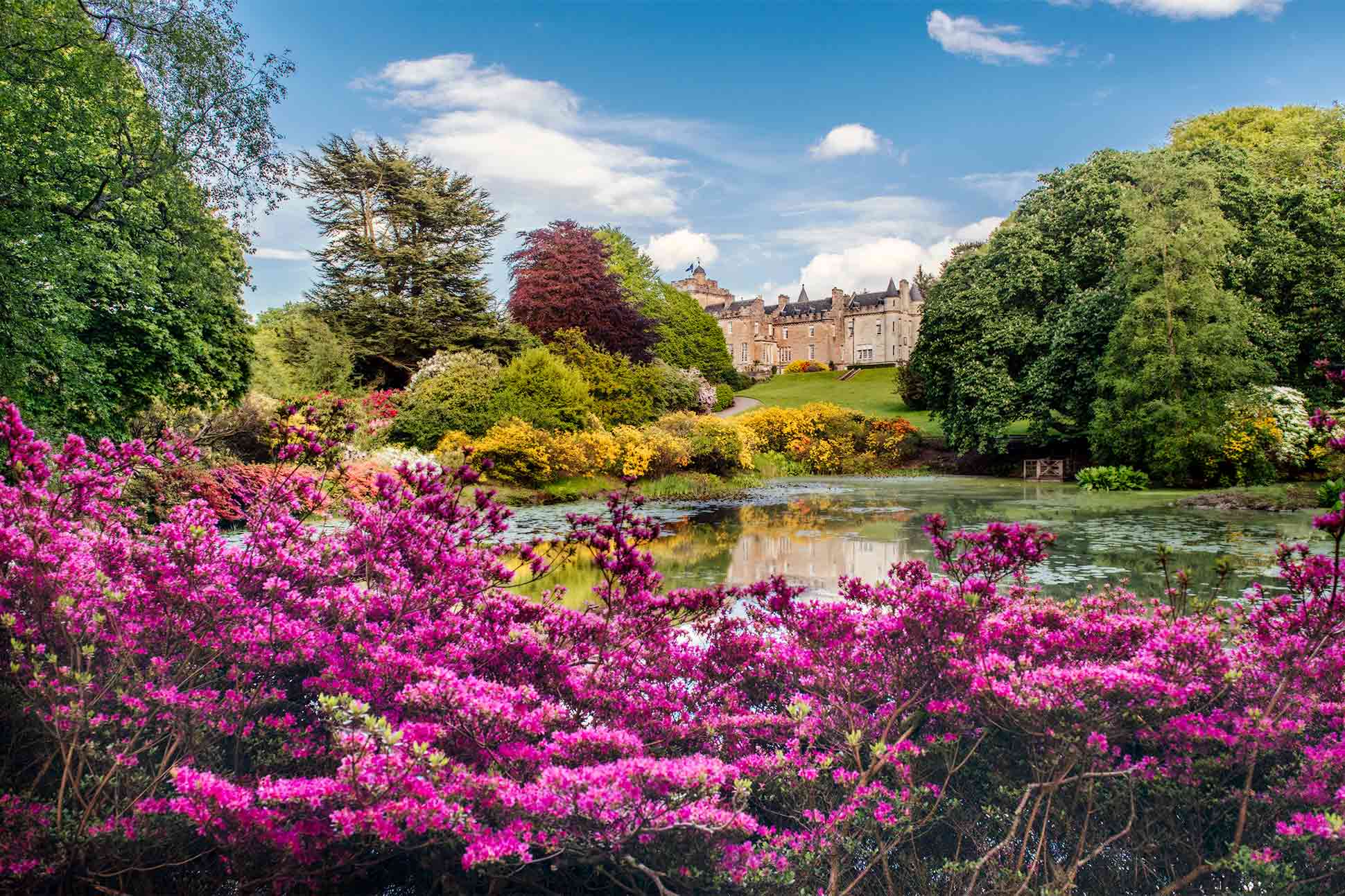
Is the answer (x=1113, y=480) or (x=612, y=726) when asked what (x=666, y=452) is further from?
(x=612, y=726)

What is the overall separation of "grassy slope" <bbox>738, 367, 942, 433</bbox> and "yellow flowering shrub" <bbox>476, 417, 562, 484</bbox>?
75.8 ft

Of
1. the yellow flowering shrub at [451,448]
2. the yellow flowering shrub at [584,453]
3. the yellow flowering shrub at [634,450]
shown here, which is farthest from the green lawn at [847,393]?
the yellow flowering shrub at [451,448]

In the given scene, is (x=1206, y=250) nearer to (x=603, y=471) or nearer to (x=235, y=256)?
(x=603, y=471)

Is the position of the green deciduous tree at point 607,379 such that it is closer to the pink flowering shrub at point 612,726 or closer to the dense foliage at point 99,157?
the dense foliage at point 99,157

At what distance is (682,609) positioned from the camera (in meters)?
3.90

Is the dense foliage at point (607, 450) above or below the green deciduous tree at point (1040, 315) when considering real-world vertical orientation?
below

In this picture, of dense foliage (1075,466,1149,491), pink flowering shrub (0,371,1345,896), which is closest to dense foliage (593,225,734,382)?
dense foliage (1075,466,1149,491)

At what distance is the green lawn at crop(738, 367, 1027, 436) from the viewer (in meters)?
45.3

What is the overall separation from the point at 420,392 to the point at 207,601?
22.8 m

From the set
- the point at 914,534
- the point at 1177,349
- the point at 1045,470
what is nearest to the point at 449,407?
the point at 914,534

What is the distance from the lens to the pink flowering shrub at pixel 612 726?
7.37 feet

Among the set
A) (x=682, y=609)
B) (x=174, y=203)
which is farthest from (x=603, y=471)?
(x=682, y=609)

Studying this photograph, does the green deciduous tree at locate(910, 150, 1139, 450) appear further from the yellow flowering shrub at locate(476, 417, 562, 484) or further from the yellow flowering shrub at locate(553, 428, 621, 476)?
the yellow flowering shrub at locate(476, 417, 562, 484)

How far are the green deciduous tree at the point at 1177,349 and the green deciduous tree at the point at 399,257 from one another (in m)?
22.1
